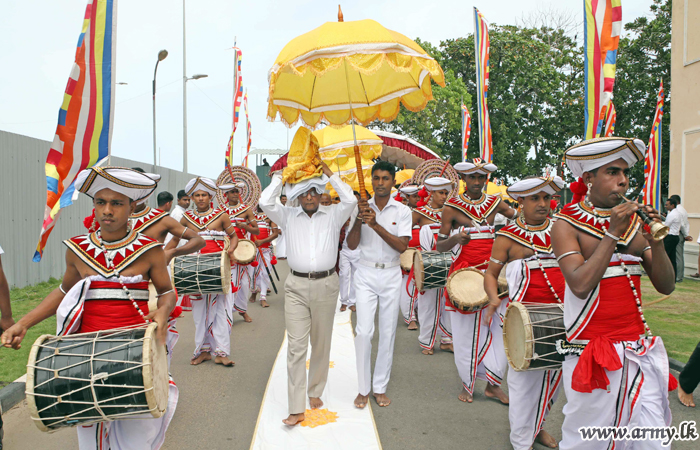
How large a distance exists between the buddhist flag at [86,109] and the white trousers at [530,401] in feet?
12.6

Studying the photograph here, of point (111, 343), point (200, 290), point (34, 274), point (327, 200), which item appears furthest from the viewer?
point (34, 274)

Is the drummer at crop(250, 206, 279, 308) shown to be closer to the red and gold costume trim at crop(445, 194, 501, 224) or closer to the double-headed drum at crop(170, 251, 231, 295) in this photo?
the double-headed drum at crop(170, 251, 231, 295)

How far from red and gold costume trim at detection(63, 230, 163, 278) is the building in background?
1503 centimetres

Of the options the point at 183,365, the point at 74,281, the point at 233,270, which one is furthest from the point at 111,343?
the point at 233,270

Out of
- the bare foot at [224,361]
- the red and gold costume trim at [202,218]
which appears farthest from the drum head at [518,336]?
the red and gold costume trim at [202,218]

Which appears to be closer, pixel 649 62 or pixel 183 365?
pixel 183 365

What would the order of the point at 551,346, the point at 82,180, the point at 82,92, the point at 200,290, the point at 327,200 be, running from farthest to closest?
the point at 327,200 < the point at 200,290 < the point at 82,92 < the point at 551,346 < the point at 82,180

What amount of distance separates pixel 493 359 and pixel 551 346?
6.00 ft

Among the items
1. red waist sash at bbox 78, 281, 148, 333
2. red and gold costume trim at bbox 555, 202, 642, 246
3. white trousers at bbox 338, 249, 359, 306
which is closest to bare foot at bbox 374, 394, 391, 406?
red waist sash at bbox 78, 281, 148, 333

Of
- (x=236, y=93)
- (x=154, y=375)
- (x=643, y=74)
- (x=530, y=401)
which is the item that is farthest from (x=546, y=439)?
(x=643, y=74)

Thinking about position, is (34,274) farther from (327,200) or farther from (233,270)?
(327,200)

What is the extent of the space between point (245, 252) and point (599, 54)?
5907 millimetres

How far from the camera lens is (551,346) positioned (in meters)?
3.51

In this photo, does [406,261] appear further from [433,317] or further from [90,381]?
[90,381]
